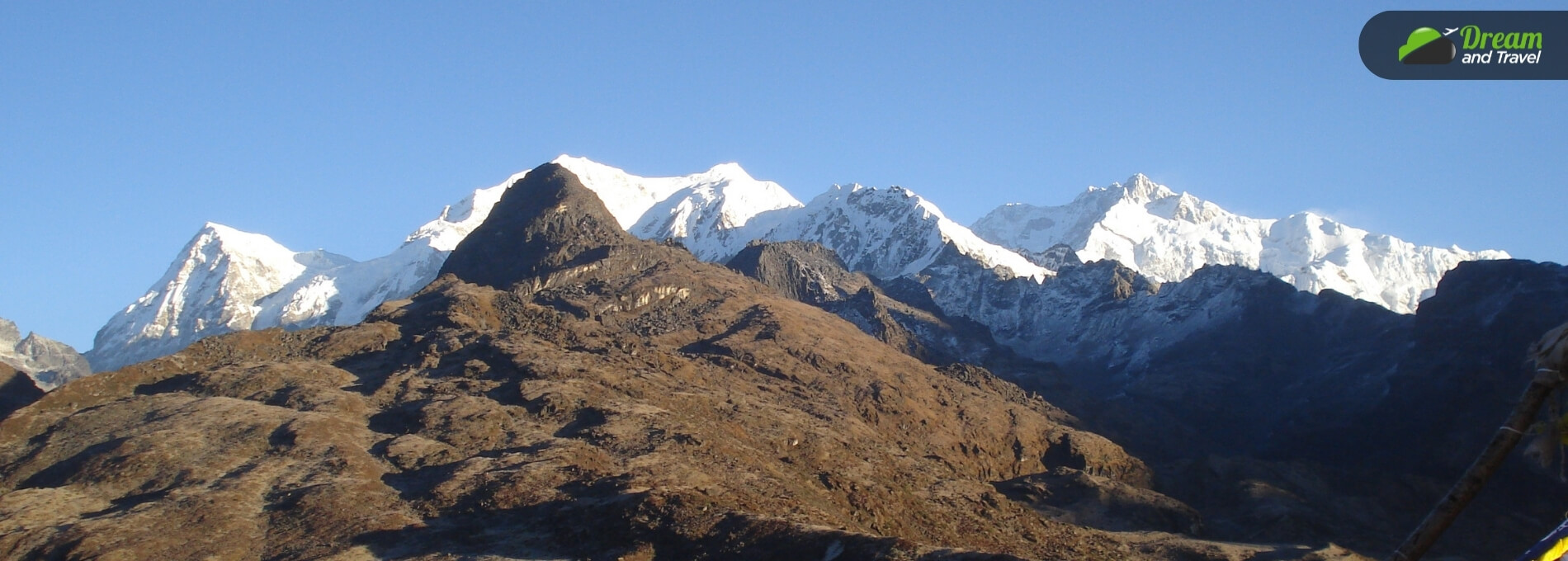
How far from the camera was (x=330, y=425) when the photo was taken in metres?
82.0

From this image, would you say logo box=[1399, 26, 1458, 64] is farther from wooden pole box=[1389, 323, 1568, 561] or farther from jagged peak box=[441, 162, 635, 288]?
jagged peak box=[441, 162, 635, 288]

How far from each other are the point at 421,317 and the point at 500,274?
3692 cm

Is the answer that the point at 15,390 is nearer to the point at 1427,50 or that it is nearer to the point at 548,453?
the point at 548,453

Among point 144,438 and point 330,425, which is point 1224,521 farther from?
point 144,438

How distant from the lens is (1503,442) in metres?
9.85

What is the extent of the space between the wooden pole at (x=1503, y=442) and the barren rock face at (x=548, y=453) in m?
39.7

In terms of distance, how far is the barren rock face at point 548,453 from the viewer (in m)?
61.8

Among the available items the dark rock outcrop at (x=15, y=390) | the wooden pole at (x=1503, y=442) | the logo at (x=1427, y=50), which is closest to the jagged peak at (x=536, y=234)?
the dark rock outcrop at (x=15, y=390)

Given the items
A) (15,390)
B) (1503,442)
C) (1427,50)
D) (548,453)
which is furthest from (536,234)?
(1503,442)

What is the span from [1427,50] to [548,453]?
54.9m

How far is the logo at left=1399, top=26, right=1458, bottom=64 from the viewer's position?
152ft

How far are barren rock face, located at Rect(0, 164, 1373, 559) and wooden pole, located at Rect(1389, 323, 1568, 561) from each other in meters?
39.7

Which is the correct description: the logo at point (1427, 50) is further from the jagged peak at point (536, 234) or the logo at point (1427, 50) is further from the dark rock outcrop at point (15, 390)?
the jagged peak at point (536, 234)

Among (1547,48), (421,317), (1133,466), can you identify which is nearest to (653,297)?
(421,317)
